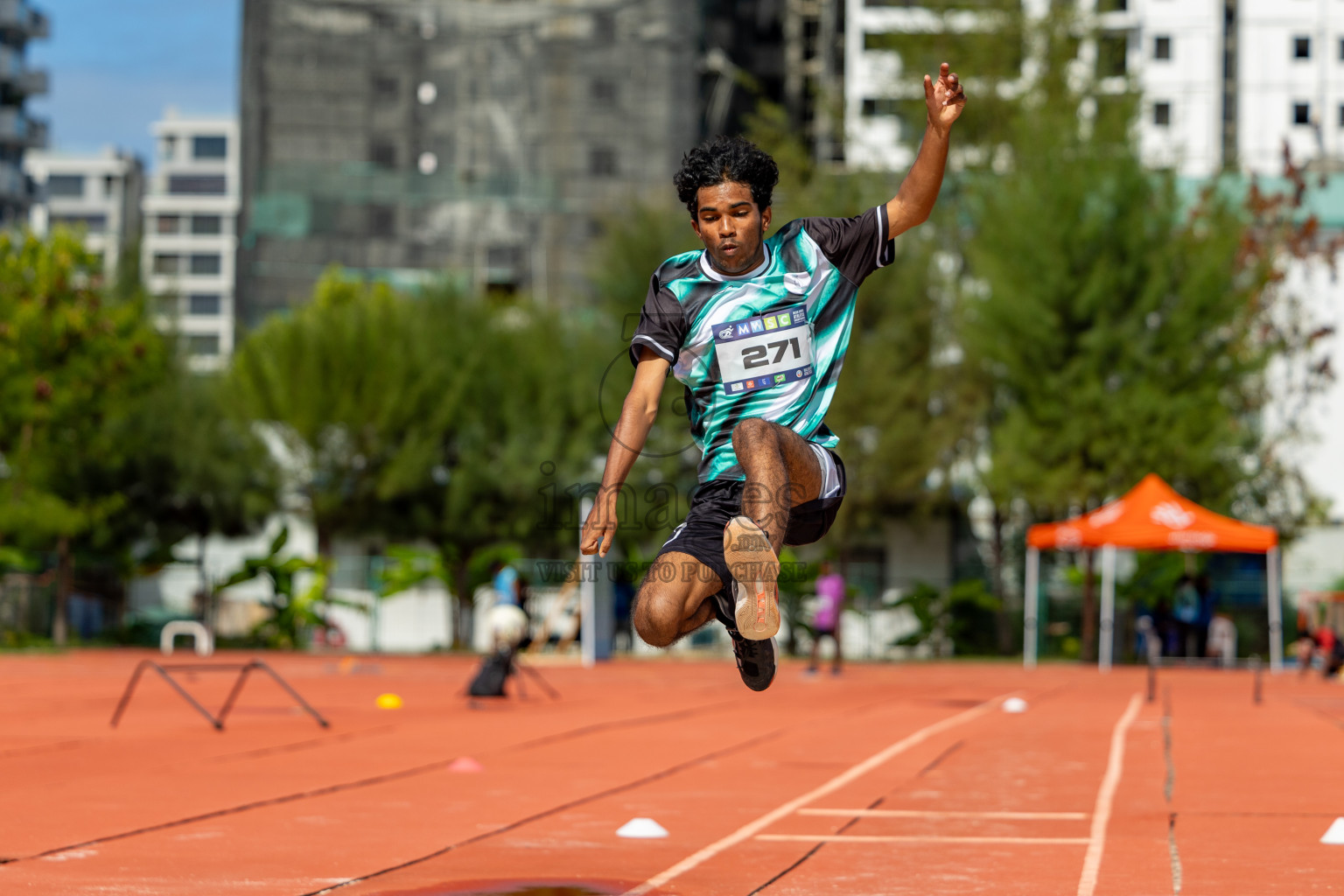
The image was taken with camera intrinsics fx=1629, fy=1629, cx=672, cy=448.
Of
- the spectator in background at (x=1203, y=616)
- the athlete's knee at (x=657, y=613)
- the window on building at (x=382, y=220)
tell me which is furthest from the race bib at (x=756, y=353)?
the window on building at (x=382, y=220)

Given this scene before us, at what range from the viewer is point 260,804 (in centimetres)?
902

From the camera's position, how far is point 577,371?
112 ft

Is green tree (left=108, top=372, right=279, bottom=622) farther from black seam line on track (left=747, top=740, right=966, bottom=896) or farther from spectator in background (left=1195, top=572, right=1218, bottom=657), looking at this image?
black seam line on track (left=747, top=740, right=966, bottom=896)

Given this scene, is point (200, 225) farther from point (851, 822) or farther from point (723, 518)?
point (723, 518)

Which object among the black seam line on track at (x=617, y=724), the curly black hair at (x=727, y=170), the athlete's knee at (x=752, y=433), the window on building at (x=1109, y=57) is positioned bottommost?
the black seam line on track at (x=617, y=724)

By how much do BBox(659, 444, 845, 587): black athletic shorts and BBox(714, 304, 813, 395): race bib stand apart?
0.96 feet

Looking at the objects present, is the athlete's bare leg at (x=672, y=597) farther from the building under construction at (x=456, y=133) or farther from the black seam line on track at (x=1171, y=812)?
the building under construction at (x=456, y=133)

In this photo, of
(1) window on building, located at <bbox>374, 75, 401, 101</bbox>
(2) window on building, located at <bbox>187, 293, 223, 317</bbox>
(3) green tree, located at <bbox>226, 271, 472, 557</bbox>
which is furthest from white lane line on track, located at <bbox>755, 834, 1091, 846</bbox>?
(2) window on building, located at <bbox>187, 293, 223, 317</bbox>

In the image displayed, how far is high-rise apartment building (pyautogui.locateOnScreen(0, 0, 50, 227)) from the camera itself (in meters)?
87.4

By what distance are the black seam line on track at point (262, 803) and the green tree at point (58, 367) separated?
19316 mm

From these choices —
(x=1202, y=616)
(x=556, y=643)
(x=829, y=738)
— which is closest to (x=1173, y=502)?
(x=1202, y=616)

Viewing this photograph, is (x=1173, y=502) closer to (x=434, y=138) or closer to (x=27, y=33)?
(x=434, y=138)

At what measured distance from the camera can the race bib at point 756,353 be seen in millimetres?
5664

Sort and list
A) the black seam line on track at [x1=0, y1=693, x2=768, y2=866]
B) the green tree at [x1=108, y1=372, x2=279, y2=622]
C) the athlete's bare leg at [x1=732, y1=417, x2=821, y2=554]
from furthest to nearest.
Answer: the green tree at [x1=108, y1=372, x2=279, y2=622] → the black seam line on track at [x1=0, y1=693, x2=768, y2=866] → the athlete's bare leg at [x1=732, y1=417, x2=821, y2=554]
